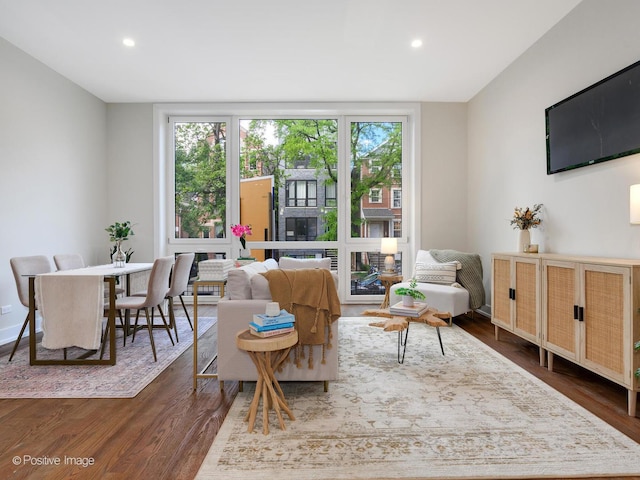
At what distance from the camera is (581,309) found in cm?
248

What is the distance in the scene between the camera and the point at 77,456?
5.78 feet

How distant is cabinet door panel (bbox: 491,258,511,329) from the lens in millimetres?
3465

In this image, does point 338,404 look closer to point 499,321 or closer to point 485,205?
point 499,321

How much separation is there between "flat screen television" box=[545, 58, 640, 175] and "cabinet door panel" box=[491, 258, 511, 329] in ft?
3.25

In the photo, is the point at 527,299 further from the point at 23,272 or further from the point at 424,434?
the point at 23,272

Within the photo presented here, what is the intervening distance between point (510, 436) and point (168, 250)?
16.6ft

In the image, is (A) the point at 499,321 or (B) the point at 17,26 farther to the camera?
(A) the point at 499,321

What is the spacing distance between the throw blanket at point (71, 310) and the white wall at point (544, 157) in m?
4.03

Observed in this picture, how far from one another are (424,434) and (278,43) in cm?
368

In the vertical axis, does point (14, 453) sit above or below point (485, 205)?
below

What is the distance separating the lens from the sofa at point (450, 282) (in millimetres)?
4227

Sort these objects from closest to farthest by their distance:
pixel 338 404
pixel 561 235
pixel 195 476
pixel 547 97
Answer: pixel 195 476 → pixel 338 404 → pixel 561 235 → pixel 547 97

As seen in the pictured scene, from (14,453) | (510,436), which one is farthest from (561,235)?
(14,453)

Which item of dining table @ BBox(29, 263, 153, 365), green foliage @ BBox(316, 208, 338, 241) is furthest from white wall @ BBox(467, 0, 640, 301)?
dining table @ BBox(29, 263, 153, 365)
